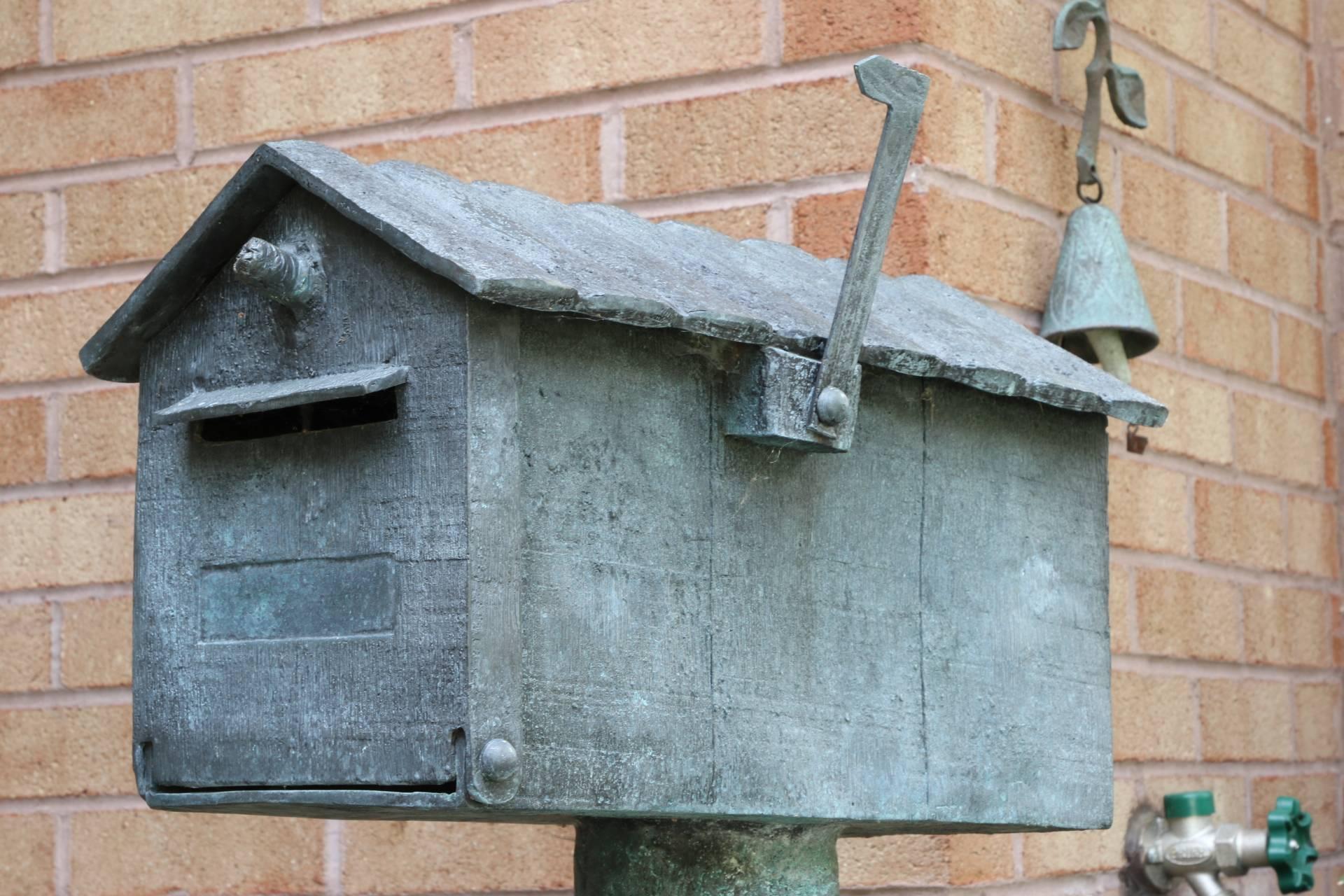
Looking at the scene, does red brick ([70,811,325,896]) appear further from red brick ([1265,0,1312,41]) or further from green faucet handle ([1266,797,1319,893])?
red brick ([1265,0,1312,41])

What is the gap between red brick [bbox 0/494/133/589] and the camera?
3221 mm

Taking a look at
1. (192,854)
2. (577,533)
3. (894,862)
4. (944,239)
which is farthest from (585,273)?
(192,854)

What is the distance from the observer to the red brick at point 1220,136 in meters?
3.34

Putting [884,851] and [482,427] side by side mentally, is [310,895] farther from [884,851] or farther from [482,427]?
[482,427]

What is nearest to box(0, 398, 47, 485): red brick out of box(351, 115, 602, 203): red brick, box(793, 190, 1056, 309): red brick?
box(351, 115, 602, 203): red brick

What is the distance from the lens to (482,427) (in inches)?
70.3

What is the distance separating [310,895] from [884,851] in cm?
83

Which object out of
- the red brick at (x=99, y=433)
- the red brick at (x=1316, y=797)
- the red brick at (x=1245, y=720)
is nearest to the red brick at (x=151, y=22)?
the red brick at (x=99, y=433)

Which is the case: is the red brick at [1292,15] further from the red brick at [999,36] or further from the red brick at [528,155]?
the red brick at [528,155]

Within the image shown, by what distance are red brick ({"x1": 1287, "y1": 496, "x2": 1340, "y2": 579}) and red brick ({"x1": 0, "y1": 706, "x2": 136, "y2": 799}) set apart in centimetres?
182

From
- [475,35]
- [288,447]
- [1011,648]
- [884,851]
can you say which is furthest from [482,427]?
[475,35]

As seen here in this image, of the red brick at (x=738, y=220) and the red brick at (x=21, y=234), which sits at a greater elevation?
the red brick at (x=21, y=234)

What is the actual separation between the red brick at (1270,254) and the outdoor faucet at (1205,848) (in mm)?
857

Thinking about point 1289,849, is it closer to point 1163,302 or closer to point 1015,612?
point 1163,302
